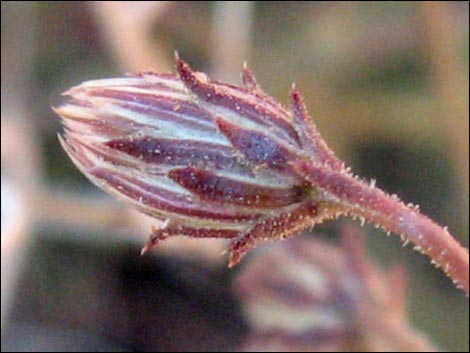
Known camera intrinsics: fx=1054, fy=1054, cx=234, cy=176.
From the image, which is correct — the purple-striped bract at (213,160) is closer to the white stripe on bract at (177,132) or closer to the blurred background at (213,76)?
the white stripe on bract at (177,132)

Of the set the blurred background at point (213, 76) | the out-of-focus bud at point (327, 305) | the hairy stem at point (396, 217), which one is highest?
the blurred background at point (213, 76)

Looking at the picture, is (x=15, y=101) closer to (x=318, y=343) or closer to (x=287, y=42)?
(x=287, y=42)

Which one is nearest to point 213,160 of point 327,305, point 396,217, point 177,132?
point 177,132

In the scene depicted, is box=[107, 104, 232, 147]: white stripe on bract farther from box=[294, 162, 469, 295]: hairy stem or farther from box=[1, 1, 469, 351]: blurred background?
box=[1, 1, 469, 351]: blurred background

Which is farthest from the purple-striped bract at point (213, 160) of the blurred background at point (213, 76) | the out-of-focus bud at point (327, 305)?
the blurred background at point (213, 76)

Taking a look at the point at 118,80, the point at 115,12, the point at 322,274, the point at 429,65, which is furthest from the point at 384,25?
the point at 118,80

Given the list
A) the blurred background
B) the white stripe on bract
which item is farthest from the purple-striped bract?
the blurred background
